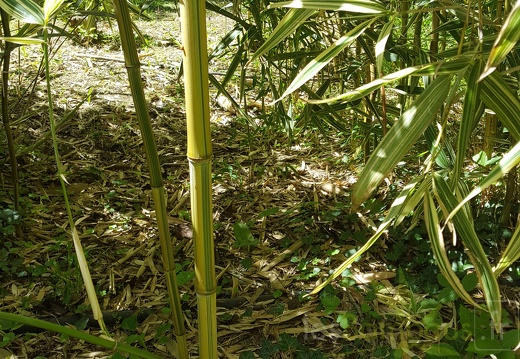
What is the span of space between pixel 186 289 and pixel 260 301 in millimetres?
202

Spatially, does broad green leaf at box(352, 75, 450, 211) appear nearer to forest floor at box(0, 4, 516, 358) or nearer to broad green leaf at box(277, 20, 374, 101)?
broad green leaf at box(277, 20, 374, 101)

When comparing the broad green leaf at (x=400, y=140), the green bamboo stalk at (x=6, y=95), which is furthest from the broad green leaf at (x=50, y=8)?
the green bamboo stalk at (x=6, y=95)

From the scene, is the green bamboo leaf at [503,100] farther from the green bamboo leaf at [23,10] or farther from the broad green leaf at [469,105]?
the green bamboo leaf at [23,10]

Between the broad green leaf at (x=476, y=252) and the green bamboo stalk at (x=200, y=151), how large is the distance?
34cm

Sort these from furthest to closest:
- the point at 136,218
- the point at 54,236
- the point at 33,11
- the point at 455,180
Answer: the point at 136,218 < the point at 54,236 < the point at 455,180 < the point at 33,11

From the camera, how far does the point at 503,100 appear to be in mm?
832

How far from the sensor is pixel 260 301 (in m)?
1.58

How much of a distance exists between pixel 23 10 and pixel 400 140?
49cm

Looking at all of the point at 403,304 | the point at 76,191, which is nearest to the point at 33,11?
the point at 403,304

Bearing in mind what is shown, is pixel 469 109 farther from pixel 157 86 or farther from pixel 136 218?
pixel 157 86

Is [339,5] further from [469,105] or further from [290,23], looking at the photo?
[469,105]

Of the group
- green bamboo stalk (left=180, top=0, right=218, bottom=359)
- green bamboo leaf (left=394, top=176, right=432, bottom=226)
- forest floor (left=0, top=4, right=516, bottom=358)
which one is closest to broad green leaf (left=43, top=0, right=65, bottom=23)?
green bamboo stalk (left=180, top=0, right=218, bottom=359)

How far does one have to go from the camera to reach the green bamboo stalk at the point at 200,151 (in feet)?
2.57

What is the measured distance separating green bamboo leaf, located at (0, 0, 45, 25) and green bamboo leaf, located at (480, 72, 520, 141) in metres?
0.58
